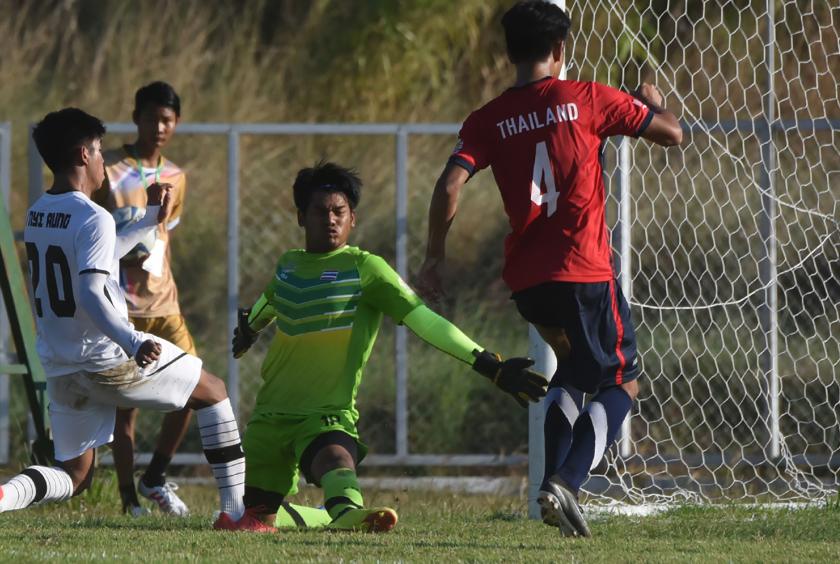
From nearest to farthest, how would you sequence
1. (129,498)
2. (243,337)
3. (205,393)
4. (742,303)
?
1. (205,393)
2. (243,337)
3. (129,498)
4. (742,303)

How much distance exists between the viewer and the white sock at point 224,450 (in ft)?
19.8

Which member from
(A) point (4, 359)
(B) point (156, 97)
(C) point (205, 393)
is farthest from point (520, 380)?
(A) point (4, 359)

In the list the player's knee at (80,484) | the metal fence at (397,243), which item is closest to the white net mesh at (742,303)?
the metal fence at (397,243)

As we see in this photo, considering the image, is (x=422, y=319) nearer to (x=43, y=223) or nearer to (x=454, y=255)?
(x=43, y=223)

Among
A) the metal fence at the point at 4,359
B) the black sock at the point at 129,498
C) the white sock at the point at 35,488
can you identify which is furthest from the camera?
the metal fence at the point at 4,359

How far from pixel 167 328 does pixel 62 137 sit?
191cm

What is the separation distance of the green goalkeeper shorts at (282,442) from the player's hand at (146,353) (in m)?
0.84

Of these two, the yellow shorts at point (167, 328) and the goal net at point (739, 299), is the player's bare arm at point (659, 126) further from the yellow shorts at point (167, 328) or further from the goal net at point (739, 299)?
the yellow shorts at point (167, 328)

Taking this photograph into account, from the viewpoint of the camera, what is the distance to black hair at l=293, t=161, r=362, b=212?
635 cm

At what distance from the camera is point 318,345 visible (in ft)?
20.3

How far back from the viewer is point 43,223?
570 centimetres

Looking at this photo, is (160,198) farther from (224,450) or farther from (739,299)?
(739,299)

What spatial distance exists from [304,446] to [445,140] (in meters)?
7.94

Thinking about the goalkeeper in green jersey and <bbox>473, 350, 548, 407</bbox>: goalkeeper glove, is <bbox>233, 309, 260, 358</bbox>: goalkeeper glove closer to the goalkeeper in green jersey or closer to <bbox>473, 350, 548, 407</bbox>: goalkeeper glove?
the goalkeeper in green jersey
